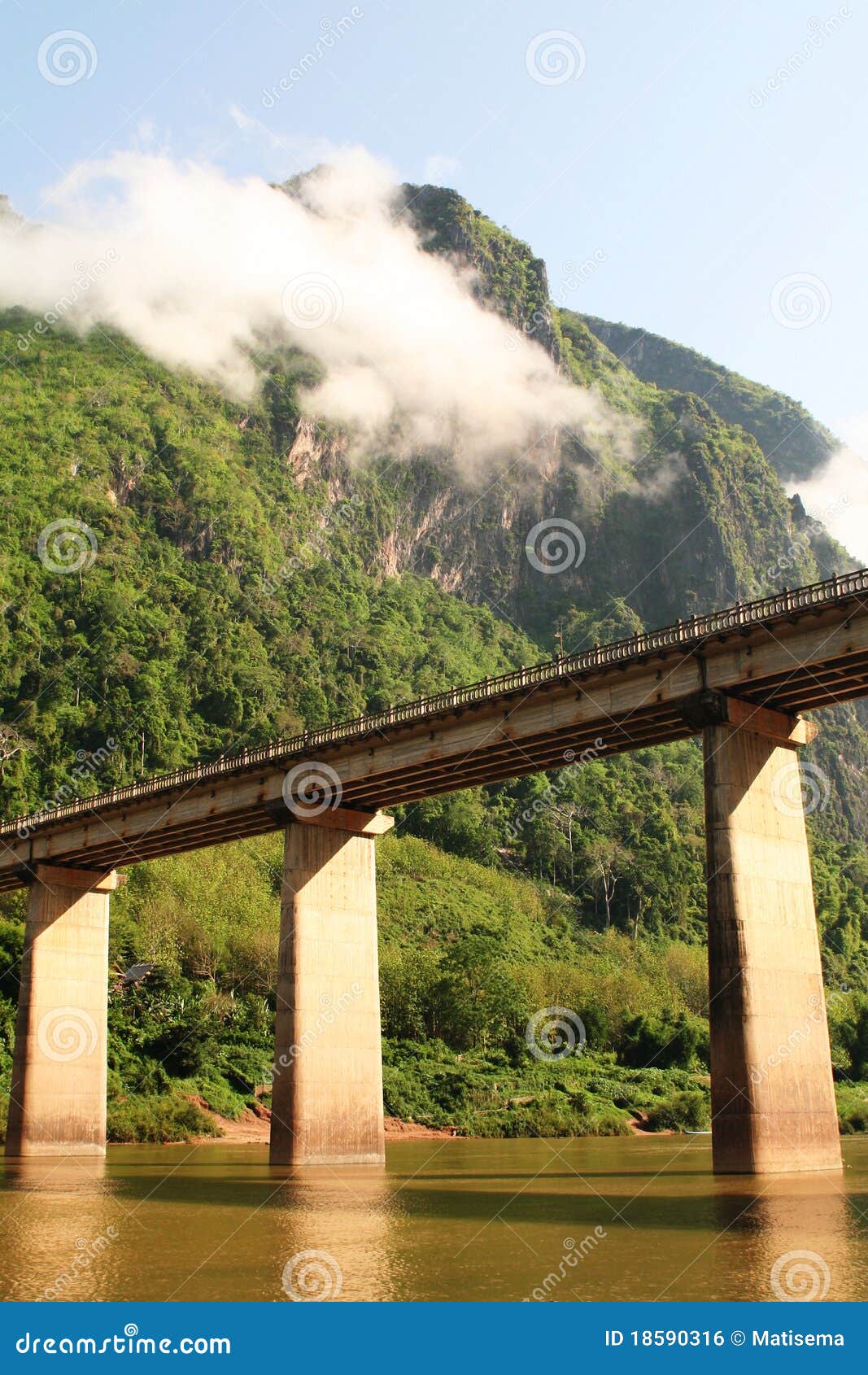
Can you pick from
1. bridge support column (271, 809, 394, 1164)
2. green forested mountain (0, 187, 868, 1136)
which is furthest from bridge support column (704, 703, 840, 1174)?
green forested mountain (0, 187, 868, 1136)

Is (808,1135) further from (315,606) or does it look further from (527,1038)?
(315,606)

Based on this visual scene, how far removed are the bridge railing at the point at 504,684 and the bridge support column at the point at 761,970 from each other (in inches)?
102

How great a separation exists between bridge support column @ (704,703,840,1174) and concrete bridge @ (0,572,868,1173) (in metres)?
0.05

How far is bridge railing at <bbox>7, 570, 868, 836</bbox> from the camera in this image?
34750 millimetres

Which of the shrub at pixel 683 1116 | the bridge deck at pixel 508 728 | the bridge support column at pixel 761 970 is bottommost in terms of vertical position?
the shrub at pixel 683 1116

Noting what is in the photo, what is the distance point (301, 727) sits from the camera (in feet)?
458

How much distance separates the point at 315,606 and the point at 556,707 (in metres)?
131

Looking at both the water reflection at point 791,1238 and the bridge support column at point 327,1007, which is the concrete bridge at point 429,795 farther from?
the water reflection at point 791,1238

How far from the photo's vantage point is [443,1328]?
15.4 meters

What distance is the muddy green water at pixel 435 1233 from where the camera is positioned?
17.9 meters

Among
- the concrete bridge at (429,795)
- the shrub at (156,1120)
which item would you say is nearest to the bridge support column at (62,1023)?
the concrete bridge at (429,795)

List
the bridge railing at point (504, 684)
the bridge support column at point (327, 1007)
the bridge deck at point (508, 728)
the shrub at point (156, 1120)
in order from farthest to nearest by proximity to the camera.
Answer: the shrub at point (156, 1120) → the bridge support column at point (327, 1007) → the bridge deck at point (508, 728) → the bridge railing at point (504, 684)

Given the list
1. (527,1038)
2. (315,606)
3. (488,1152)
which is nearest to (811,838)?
(315,606)

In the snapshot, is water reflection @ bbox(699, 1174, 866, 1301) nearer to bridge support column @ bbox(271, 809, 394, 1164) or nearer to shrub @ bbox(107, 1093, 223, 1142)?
bridge support column @ bbox(271, 809, 394, 1164)
